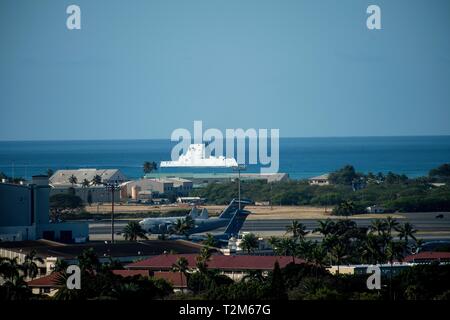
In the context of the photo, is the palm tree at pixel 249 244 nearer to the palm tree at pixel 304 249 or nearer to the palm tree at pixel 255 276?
the palm tree at pixel 304 249

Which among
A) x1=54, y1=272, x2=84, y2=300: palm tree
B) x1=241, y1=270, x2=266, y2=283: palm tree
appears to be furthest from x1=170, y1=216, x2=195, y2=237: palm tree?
x1=54, y1=272, x2=84, y2=300: palm tree

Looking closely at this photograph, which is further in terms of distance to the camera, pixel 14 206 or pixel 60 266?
pixel 14 206

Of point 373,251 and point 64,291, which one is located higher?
point 373,251

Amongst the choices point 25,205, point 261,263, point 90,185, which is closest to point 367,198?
point 90,185

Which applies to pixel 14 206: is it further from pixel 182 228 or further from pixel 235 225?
pixel 235 225

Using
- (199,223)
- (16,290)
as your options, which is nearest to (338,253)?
(16,290)

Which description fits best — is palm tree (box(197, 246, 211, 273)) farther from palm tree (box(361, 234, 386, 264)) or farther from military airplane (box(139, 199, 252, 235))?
military airplane (box(139, 199, 252, 235))
